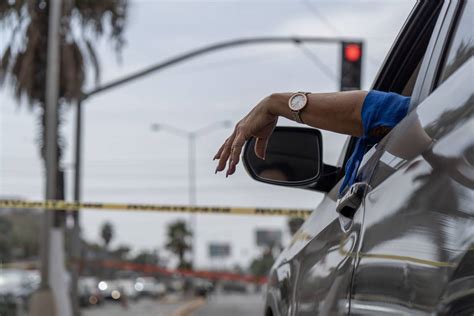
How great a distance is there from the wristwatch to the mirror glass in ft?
1.25

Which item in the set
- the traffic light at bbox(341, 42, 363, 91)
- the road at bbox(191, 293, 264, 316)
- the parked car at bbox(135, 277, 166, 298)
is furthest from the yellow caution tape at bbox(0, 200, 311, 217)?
the parked car at bbox(135, 277, 166, 298)

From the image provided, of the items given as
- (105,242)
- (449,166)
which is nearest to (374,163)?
(449,166)

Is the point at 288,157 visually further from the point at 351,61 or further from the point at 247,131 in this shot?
the point at 351,61

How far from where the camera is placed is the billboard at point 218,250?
110 meters

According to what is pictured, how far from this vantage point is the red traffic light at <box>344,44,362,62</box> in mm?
13602

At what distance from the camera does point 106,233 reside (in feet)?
335

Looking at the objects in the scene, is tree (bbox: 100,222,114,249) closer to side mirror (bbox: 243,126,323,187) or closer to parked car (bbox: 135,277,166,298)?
parked car (bbox: 135,277,166,298)

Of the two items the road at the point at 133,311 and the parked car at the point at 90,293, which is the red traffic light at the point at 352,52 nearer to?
the road at the point at 133,311

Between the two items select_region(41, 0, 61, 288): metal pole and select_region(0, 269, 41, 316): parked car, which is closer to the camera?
select_region(41, 0, 61, 288): metal pole

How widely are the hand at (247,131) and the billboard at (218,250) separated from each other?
106616mm

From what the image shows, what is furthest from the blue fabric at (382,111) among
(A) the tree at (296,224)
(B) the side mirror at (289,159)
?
(A) the tree at (296,224)

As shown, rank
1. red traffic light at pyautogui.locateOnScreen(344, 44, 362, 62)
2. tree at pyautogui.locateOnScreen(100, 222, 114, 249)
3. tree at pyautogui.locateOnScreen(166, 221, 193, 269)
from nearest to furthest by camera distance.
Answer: red traffic light at pyautogui.locateOnScreen(344, 44, 362, 62)
tree at pyautogui.locateOnScreen(166, 221, 193, 269)
tree at pyautogui.locateOnScreen(100, 222, 114, 249)

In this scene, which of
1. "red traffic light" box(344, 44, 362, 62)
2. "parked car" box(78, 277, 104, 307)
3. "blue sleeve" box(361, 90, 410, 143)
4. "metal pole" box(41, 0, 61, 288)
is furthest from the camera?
"parked car" box(78, 277, 104, 307)

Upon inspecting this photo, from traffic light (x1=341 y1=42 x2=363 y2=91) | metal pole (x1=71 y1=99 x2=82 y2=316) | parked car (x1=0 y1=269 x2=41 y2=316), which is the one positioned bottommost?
parked car (x1=0 y1=269 x2=41 y2=316)
